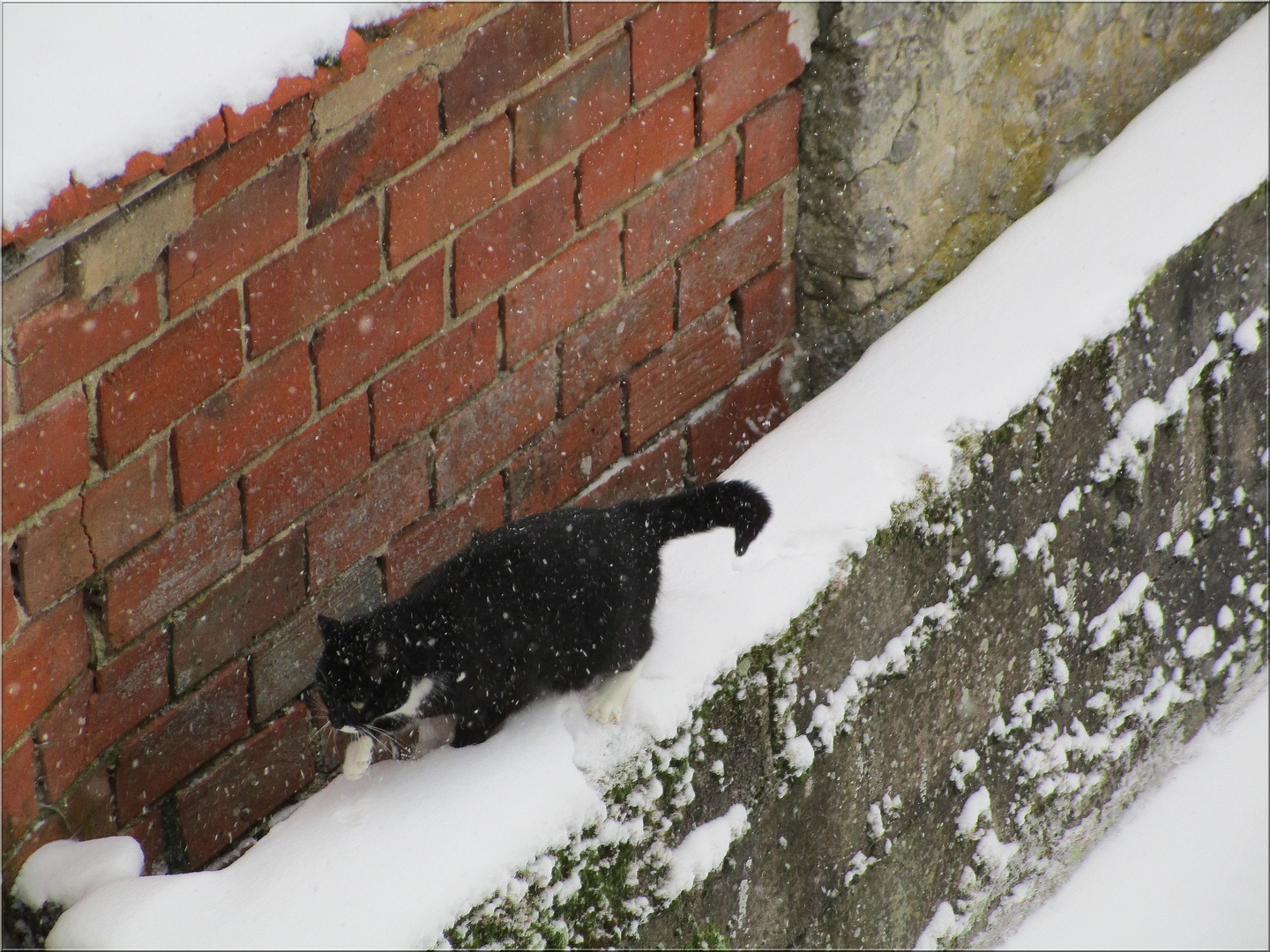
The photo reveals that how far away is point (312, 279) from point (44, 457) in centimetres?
52

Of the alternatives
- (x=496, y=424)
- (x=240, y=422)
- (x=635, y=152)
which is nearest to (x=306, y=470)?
(x=240, y=422)

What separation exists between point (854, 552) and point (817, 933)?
65 centimetres

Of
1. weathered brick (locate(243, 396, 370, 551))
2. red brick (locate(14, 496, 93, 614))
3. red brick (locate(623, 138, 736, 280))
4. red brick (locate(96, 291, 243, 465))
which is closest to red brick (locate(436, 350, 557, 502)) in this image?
weathered brick (locate(243, 396, 370, 551))

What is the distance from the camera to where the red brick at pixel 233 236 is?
6.32 ft

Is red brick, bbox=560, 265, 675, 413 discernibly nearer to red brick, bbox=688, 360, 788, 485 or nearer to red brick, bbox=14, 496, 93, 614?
red brick, bbox=688, 360, 788, 485

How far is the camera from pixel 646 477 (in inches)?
114

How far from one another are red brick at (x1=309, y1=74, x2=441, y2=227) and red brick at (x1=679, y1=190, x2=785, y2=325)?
2.45ft

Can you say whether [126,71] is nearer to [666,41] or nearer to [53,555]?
[53,555]

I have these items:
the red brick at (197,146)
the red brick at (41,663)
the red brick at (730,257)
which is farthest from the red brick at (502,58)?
the red brick at (41,663)

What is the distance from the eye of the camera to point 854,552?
225cm

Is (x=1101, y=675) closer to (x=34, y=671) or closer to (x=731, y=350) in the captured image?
(x=731, y=350)

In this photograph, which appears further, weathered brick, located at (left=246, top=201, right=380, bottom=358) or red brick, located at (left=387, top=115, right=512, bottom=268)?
red brick, located at (left=387, top=115, right=512, bottom=268)

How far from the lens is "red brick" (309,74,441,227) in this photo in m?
2.09

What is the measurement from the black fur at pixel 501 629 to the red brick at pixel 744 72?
97 centimetres
